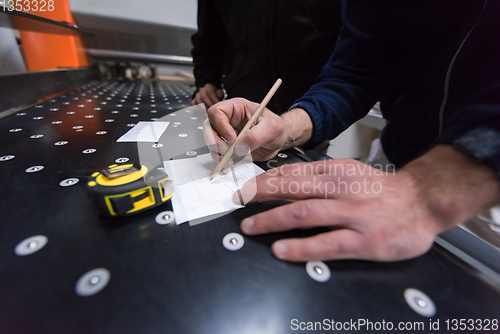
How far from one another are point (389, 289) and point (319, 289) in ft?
0.27

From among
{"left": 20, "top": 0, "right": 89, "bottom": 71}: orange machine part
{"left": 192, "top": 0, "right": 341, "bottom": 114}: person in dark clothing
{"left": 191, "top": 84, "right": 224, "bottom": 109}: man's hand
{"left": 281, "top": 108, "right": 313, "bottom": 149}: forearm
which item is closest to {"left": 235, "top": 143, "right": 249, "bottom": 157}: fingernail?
{"left": 281, "top": 108, "right": 313, "bottom": 149}: forearm

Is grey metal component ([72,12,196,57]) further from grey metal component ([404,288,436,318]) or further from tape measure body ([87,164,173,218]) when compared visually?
grey metal component ([404,288,436,318])

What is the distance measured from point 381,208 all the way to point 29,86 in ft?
4.64

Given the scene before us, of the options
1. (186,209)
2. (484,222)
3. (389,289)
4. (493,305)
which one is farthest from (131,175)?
(484,222)

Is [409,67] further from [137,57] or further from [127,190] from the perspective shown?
[137,57]

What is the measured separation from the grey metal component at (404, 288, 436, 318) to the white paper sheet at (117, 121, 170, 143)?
59 cm

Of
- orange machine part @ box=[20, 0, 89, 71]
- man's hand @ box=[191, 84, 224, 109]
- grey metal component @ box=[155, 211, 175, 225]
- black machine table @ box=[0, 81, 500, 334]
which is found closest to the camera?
black machine table @ box=[0, 81, 500, 334]

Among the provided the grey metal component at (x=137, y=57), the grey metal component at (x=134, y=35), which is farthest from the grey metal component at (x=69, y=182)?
the grey metal component at (x=137, y=57)

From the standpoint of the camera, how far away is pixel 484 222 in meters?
0.56

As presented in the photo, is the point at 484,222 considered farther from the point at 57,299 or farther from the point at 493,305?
the point at 57,299

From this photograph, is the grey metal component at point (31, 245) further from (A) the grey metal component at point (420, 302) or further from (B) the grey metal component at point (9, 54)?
(B) the grey metal component at point (9, 54)

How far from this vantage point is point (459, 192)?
27 centimetres

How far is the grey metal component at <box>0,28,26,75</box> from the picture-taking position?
4.25 ft

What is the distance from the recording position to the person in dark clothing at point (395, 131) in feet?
0.85
